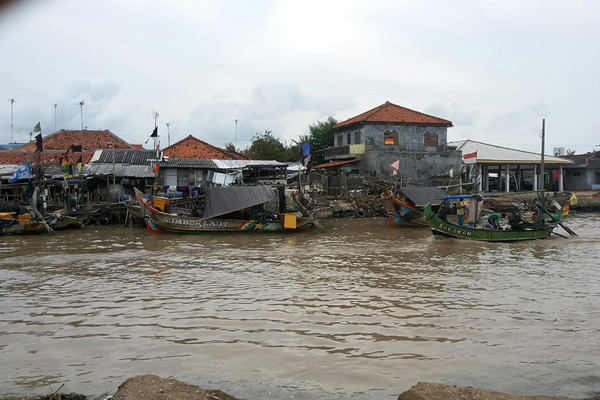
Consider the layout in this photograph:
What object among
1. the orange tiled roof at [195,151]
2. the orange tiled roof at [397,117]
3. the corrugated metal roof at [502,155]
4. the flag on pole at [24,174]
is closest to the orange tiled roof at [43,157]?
the orange tiled roof at [195,151]

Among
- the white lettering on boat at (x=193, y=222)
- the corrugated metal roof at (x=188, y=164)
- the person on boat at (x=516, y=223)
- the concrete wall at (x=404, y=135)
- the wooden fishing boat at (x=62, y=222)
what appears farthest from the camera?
the concrete wall at (x=404, y=135)

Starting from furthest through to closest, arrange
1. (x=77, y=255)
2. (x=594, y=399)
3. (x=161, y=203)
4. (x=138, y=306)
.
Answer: (x=161, y=203) → (x=77, y=255) → (x=138, y=306) → (x=594, y=399)

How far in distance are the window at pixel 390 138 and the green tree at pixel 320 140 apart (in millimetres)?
7129

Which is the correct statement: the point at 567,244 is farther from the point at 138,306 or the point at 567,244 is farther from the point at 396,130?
the point at 396,130

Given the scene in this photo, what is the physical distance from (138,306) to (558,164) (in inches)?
1391

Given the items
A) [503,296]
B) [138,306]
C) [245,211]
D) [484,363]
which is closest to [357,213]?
[245,211]

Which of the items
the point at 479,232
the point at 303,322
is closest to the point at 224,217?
the point at 479,232

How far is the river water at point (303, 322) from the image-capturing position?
5.38 meters

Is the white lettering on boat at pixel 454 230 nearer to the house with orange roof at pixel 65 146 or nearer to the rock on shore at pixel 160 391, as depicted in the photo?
the rock on shore at pixel 160 391

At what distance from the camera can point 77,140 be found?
110ft

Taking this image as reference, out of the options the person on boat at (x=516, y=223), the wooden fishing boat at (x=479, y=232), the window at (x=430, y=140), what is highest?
the window at (x=430, y=140)

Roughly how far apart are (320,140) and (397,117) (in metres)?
8.93

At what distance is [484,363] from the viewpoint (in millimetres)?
5812

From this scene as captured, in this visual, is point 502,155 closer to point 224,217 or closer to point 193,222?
point 224,217
